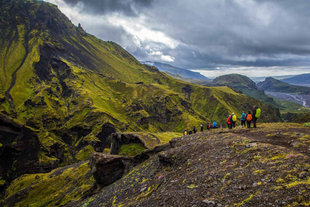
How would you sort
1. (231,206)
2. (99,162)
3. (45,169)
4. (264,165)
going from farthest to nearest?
(45,169) < (99,162) < (264,165) < (231,206)

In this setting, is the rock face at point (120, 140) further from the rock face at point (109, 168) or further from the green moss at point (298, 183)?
the green moss at point (298, 183)

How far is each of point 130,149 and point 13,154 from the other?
185 m

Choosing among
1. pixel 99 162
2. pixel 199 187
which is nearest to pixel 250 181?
pixel 199 187

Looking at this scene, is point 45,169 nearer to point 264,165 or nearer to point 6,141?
point 6,141

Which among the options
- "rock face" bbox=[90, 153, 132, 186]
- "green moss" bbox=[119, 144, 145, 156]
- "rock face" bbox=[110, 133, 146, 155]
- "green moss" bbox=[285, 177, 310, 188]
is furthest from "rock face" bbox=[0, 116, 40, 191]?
"green moss" bbox=[285, 177, 310, 188]

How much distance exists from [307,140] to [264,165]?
6.17 meters

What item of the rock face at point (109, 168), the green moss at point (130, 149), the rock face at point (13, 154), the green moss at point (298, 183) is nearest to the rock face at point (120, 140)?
the green moss at point (130, 149)

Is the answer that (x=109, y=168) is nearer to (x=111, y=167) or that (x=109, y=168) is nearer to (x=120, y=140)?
(x=111, y=167)

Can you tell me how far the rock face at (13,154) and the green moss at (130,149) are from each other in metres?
166

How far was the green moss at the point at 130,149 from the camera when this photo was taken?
6450 centimetres

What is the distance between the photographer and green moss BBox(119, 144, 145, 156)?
64500 mm

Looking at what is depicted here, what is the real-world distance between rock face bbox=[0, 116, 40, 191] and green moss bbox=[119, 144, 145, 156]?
16561 cm

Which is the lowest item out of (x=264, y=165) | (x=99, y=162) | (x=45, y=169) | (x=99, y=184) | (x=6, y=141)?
(x=45, y=169)

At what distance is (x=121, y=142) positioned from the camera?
73.0 m
